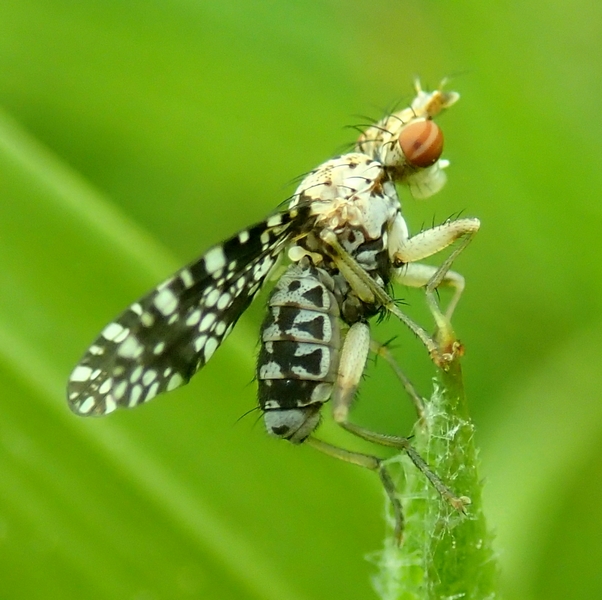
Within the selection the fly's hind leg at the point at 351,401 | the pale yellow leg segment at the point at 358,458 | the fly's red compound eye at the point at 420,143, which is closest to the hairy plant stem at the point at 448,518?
the fly's hind leg at the point at 351,401

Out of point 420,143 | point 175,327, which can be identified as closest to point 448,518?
point 175,327

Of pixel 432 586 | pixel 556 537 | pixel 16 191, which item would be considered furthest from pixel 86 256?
pixel 556 537

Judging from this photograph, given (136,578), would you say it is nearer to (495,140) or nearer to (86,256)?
(86,256)

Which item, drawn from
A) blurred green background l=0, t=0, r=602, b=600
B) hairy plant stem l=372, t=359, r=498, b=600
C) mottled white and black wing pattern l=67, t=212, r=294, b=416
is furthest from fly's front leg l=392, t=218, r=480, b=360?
hairy plant stem l=372, t=359, r=498, b=600

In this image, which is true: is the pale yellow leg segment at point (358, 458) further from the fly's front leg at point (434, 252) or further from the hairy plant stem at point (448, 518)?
the hairy plant stem at point (448, 518)

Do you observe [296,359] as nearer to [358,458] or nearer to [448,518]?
[358,458]

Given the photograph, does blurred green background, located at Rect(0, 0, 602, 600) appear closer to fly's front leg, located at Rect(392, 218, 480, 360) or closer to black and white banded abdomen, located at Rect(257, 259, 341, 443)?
black and white banded abdomen, located at Rect(257, 259, 341, 443)

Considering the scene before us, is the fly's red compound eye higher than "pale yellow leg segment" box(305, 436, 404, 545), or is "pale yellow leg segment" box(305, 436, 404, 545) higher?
the fly's red compound eye
